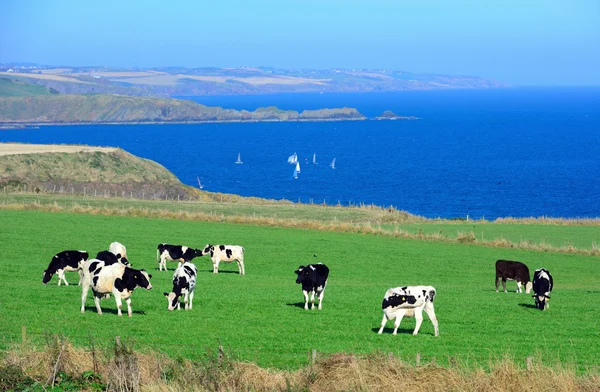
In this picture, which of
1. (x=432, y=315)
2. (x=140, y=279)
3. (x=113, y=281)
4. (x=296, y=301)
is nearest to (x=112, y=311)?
(x=113, y=281)

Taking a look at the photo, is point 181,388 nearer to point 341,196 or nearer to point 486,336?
point 486,336

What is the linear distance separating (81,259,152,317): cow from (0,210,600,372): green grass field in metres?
0.61

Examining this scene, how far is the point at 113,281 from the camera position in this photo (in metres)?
24.4

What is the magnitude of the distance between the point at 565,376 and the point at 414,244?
106ft

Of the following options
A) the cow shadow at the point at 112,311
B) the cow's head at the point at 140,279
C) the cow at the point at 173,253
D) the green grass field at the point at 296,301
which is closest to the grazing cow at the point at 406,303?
the green grass field at the point at 296,301

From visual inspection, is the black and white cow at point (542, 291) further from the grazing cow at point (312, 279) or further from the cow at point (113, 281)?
the cow at point (113, 281)

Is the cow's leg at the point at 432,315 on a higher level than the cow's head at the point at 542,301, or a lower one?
higher

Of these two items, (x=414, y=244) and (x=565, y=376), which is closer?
(x=565, y=376)

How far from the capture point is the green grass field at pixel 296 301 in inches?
858

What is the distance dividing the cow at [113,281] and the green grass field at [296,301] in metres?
0.61

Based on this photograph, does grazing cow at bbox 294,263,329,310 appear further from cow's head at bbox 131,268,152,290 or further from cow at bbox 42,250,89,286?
cow at bbox 42,250,89,286

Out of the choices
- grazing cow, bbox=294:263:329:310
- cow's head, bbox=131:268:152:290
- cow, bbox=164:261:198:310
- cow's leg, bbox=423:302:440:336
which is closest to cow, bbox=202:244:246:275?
grazing cow, bbox=294:263:329:310

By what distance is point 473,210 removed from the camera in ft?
358

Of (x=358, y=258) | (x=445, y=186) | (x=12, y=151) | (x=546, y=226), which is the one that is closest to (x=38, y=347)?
(x=358, y=258)
